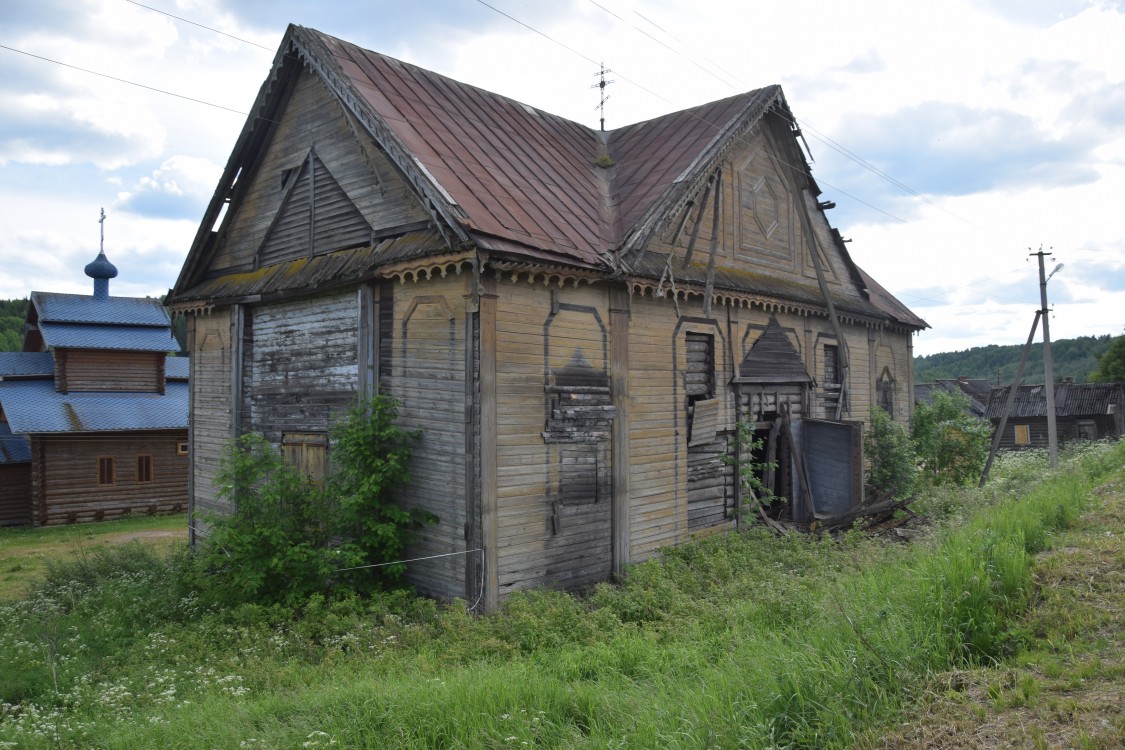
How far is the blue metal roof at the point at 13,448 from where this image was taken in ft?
74.9

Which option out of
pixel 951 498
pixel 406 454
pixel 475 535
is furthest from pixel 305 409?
pixel 951 498

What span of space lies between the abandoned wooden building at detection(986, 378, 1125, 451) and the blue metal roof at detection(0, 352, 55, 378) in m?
42.1

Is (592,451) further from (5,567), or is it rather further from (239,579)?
(5,567)

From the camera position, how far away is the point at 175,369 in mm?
28750

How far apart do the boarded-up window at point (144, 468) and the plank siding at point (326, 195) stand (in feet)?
45.1

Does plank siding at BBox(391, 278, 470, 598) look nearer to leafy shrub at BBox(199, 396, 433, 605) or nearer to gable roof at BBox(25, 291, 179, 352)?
leafy shrub at BBox(199, 396, 433, 605)

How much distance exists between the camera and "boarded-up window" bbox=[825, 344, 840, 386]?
Answer: 1680 cm

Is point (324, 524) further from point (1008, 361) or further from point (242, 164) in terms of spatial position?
point (1008, 361)

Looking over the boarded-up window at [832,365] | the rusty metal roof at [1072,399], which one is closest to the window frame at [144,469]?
the boarded-up window at [832,365]

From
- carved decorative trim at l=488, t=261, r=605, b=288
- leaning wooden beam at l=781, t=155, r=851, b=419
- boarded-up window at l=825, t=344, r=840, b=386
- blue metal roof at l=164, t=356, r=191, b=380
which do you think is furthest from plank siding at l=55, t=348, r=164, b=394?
boarded-up window at l=825, t=344, r=840, b=386

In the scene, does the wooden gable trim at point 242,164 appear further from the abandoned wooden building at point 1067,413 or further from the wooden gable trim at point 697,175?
the abandoned wooden building at point 1067,413

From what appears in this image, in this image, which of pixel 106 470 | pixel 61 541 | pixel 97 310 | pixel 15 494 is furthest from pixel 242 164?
pixel 97 310

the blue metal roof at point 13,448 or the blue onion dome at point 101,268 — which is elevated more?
the blue onion dome at point 101,268

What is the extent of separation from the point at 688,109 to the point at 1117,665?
44.9 feet
